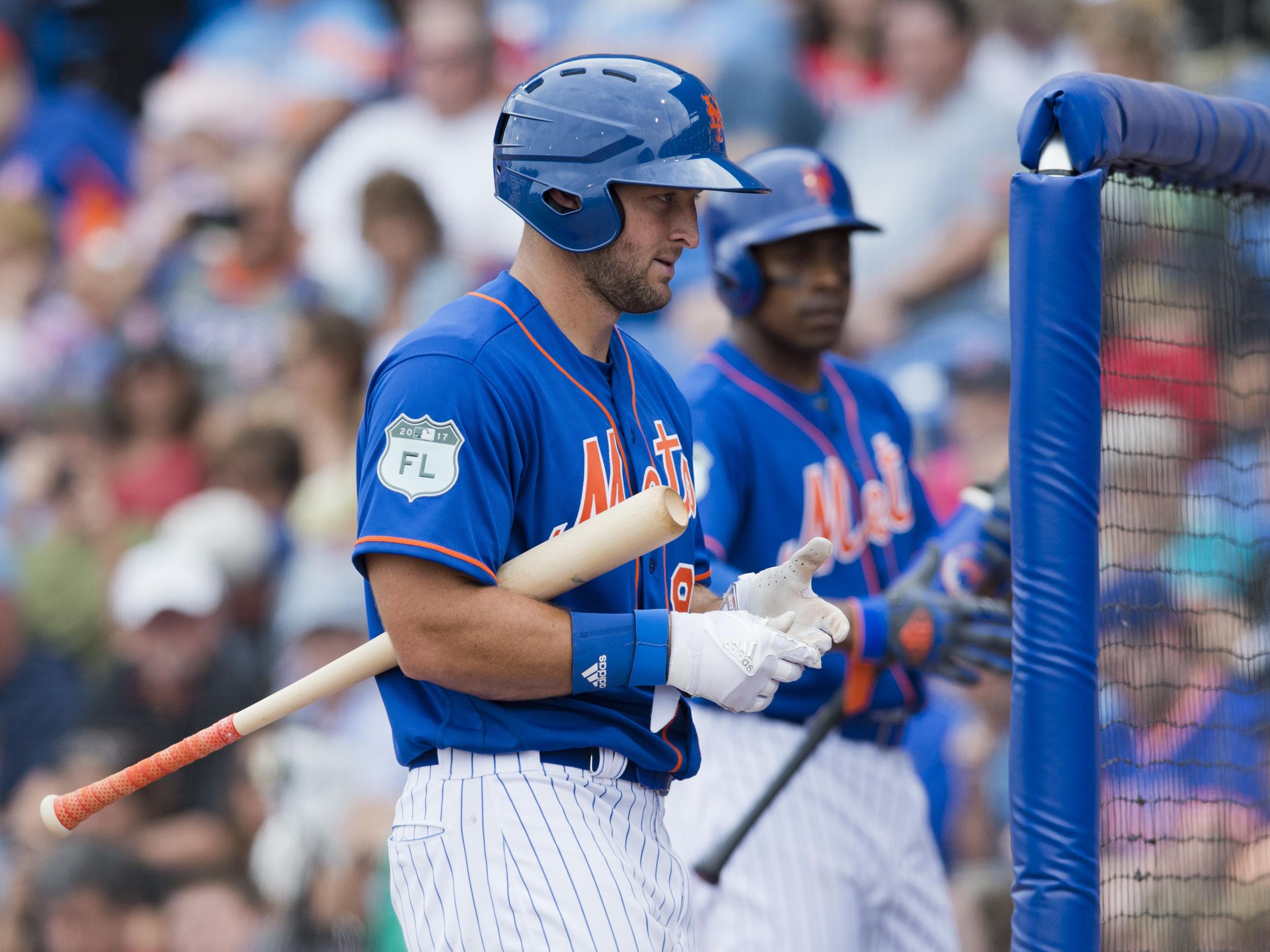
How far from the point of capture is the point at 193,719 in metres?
6.11

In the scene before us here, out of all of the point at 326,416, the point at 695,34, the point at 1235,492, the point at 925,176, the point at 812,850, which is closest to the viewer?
the point at 1235,492

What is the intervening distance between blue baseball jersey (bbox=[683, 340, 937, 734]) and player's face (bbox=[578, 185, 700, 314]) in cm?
108

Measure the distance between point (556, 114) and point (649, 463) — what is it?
1.95 feet

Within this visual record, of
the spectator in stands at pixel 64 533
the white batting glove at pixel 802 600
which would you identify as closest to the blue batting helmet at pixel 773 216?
the white batting glove at pixel 802 600

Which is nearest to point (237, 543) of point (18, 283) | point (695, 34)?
point (18, 283)

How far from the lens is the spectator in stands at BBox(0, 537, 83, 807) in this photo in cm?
615

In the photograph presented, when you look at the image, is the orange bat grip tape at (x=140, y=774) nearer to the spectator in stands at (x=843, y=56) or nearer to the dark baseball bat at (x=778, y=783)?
the dark baseball bat at (x=778, y=783)

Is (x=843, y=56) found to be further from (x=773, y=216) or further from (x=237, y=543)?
(x=237, y=543)

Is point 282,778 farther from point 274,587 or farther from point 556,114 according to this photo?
point 556,114

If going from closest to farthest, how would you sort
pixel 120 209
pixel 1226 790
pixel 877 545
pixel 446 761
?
pixel 446 761 < pixel 1226 790 < pixel 877 545 < pixel 120 209

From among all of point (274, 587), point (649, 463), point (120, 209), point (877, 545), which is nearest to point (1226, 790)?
point (877, 545)

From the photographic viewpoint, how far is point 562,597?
234 cm

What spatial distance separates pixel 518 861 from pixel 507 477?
575 mm

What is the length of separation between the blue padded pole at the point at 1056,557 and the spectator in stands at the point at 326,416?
4.06 m
